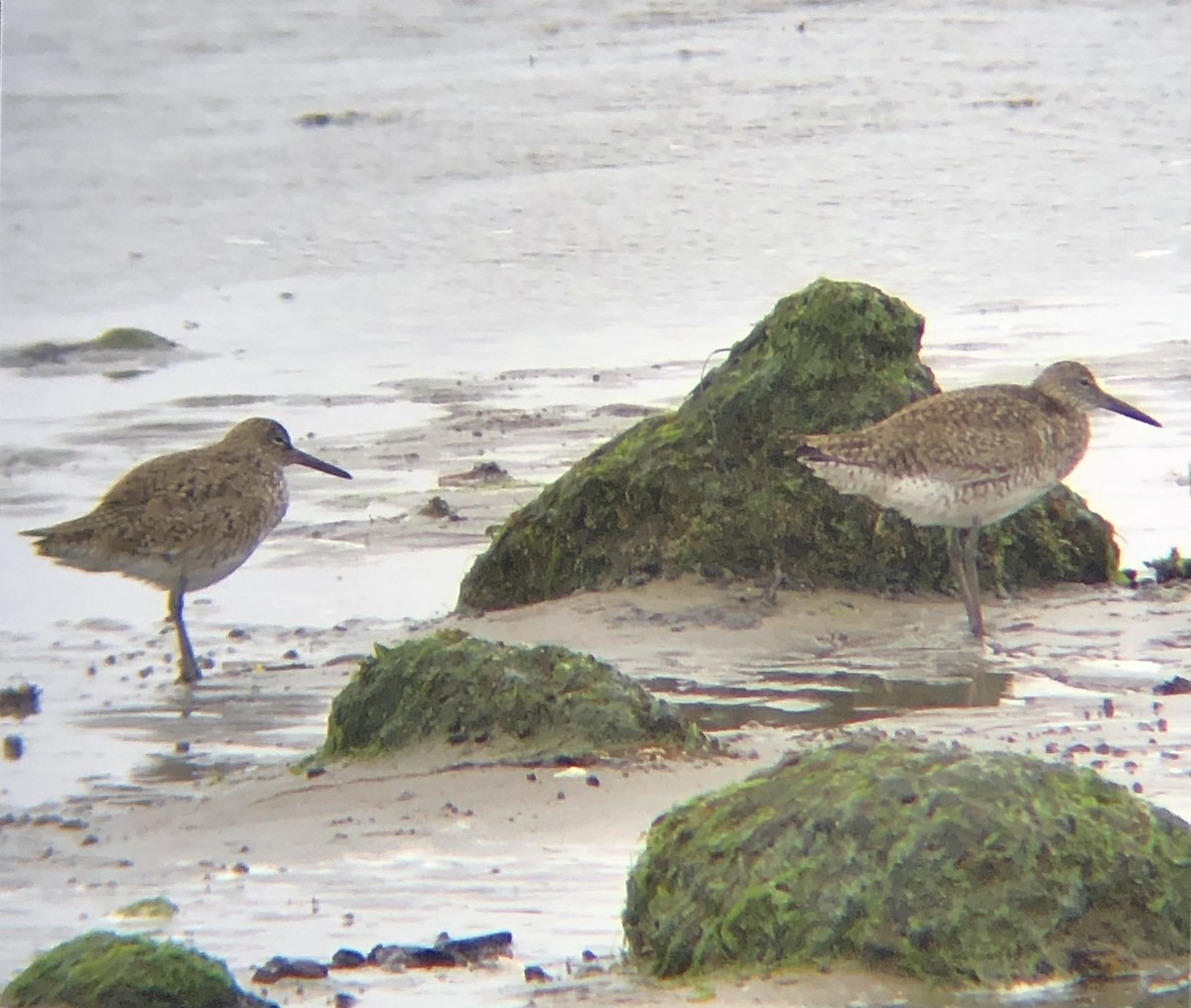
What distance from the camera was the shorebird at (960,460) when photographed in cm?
830

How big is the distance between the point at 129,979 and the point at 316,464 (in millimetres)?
5576

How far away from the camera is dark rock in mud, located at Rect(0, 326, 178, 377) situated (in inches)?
541

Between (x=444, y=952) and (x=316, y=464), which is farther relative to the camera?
(x=316, y=464)

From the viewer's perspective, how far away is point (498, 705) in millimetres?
6570

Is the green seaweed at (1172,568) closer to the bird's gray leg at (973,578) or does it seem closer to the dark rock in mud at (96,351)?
the bird's gray leg at (973,578)

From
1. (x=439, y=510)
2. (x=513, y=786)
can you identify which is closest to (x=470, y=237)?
(x=439, y=510)

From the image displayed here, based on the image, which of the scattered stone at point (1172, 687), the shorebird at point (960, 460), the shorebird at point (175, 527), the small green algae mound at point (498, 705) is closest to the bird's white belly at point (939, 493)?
the shorebird at point (960, 460)

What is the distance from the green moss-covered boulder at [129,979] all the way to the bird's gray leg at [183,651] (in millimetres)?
3241

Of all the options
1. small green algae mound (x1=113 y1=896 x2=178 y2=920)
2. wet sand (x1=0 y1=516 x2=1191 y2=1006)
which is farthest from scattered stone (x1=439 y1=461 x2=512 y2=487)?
small green algae mound (x1=113 y1=896 x2=178 y2=920)

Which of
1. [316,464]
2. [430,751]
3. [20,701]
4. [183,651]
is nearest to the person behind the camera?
[430,751]

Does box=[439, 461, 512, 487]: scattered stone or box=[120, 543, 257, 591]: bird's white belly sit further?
box=[439, 461, 512, 487]: scattered stone

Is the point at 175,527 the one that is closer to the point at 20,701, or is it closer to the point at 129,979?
the point at 20,701

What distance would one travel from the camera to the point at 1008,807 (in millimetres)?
4855

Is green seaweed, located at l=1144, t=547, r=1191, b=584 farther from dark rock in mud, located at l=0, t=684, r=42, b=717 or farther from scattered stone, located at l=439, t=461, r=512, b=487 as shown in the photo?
dark rock in mud, located at l=0, t=684, r=42, b=717
